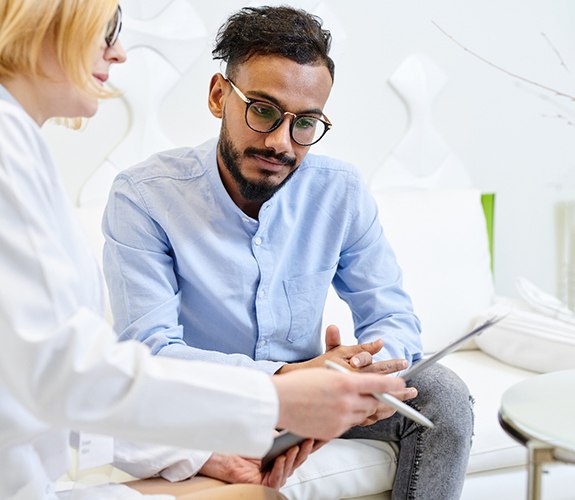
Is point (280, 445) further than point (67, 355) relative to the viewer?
Yes

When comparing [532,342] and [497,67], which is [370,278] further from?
[497,67]

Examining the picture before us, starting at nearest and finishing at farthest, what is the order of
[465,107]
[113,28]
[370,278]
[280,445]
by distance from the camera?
1. [113,28]
2. [280,445]
3. [370,278]
4. [465,107]

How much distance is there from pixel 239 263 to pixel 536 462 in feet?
2.53

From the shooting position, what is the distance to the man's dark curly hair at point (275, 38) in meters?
1.73

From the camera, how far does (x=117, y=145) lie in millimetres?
2459

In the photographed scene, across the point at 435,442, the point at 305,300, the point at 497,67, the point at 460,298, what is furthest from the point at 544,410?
the point at 497,67

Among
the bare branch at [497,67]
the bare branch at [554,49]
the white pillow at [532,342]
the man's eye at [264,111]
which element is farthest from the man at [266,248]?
the bare branch at [554,49]

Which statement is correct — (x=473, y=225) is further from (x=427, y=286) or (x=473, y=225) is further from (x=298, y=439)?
(x=298, y=439)

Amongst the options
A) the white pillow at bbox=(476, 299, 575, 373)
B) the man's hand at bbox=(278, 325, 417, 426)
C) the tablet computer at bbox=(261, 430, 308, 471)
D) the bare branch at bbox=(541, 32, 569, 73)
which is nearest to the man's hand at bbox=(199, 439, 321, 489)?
the tablet computer at bbox=(261, 430, 308, 471)

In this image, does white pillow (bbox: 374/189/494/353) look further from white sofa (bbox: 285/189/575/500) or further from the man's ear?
the man's ear

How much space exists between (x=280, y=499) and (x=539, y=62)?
7.67 feet

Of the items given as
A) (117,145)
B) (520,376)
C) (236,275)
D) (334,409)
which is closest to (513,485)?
(520,376)

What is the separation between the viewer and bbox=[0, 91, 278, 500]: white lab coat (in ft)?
2.92

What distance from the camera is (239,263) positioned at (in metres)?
1.78
